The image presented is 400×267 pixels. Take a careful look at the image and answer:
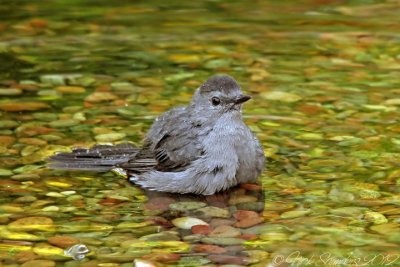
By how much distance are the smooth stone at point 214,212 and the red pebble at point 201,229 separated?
0.22 m

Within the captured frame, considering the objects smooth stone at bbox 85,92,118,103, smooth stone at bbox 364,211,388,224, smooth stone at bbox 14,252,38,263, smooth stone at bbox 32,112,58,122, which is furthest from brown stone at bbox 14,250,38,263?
smooth stone at bbox 85,92,118,103

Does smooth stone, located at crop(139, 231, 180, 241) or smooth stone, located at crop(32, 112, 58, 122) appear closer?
smooth stone, located at crop(139, 231, 180, 241)

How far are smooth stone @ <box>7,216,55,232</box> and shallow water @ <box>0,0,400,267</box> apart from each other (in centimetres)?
1

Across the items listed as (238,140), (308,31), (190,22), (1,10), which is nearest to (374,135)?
(238,140)

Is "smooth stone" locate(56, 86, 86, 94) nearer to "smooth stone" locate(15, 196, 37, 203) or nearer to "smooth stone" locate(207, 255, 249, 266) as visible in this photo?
"smooth stone" locate(15, 196, 37, 203)

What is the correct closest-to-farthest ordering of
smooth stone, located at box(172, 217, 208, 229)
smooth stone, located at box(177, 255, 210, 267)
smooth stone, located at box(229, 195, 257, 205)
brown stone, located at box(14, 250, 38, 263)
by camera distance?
1. smooth stone, located at box(177, 255, 210, 267)
2. brown stone, located at box(14, 250, 38, 263)
3. smooth stone, located at box(172, 217, 208, 229)
4. smooth stone, located at box(229, 195, 257, 205)

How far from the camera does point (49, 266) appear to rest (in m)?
6.03

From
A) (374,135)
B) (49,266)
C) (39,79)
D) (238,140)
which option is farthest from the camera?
(39,79)

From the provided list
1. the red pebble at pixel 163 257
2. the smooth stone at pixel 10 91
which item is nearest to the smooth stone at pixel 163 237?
the red pebble at pixel 163 257

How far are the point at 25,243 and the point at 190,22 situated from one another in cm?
491

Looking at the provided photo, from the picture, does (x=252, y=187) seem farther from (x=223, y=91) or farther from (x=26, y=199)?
(x=26, y=199)

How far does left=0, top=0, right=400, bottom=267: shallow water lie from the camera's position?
632 centimetres

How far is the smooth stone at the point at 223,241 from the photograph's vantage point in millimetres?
6297

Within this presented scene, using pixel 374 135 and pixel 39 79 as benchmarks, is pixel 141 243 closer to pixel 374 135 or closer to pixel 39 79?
pixel 374 135
